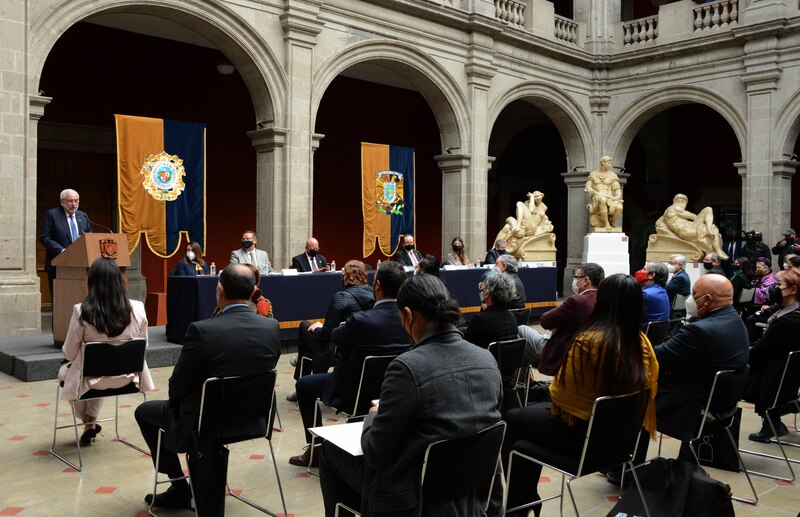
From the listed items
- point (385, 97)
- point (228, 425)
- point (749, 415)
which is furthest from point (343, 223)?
point (228, 425)

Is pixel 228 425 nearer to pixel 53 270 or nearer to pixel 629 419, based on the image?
pixel 629 419

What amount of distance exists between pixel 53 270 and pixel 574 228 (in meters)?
11.1

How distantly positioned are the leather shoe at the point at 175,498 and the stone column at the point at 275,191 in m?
7.24

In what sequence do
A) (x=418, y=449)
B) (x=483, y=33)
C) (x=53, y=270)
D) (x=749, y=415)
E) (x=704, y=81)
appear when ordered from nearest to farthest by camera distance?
(x=418, y=449) < (x=749, y=415) < (x=53, y=270) < (x=483, y=33) < (x=704, y=81)

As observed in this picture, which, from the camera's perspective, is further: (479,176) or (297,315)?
(479,176)

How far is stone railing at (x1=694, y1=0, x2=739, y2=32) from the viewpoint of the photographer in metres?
14.0

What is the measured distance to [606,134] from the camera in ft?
51.7

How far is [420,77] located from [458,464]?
11.0m

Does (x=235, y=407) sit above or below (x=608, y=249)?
below

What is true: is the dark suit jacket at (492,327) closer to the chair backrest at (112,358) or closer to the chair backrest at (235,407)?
the chair backrest at (235,407)

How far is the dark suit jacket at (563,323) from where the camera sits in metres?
4.34

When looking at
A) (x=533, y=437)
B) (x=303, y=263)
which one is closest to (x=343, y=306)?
(x=533, y=437)

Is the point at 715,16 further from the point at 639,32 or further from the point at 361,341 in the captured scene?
A: the point at 361,341

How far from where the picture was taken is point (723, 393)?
3713 millimetres
